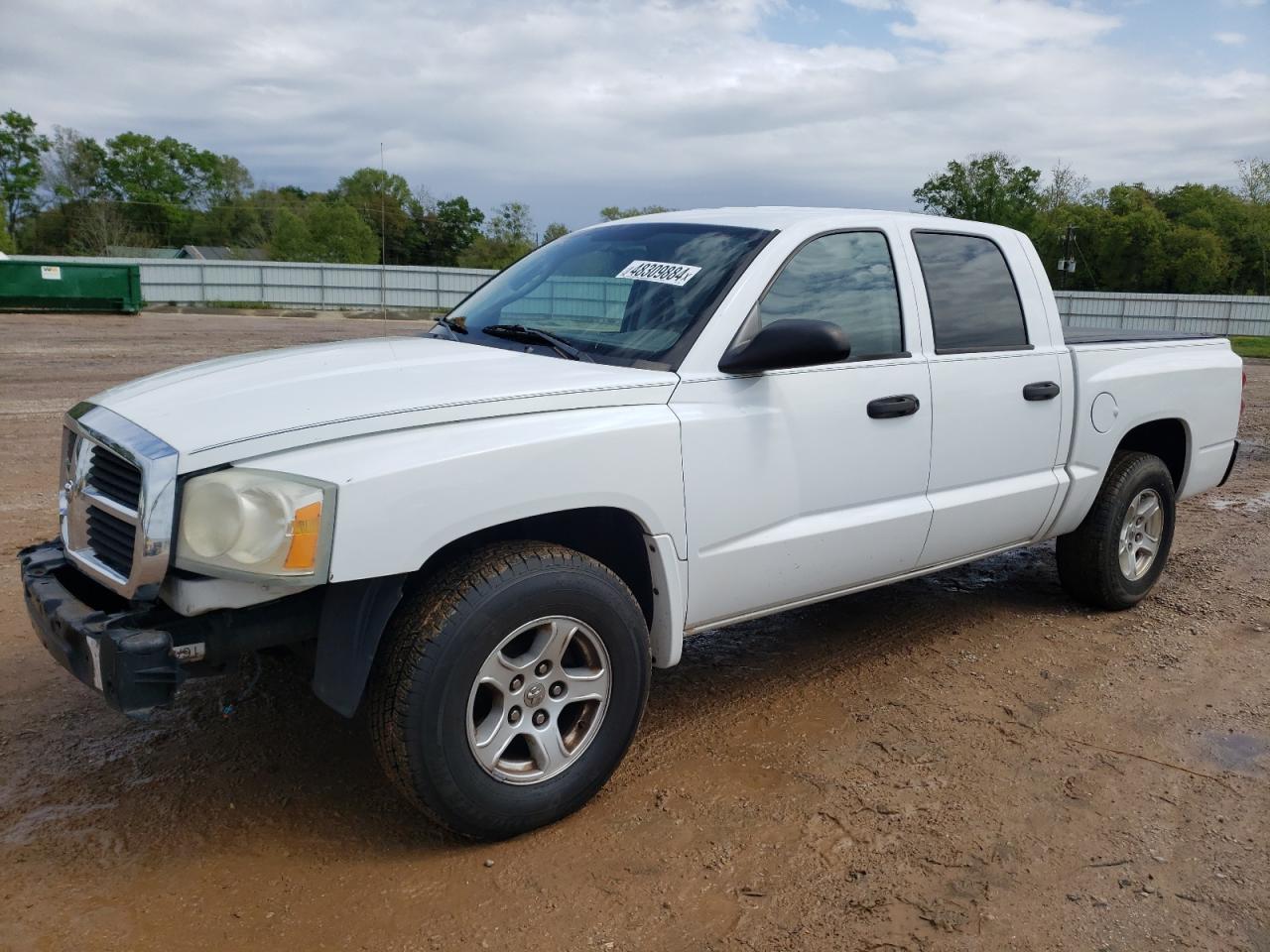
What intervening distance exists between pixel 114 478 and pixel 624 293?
179cm

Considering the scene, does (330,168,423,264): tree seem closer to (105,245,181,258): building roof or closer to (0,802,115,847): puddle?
(105,245,181,258): building roof

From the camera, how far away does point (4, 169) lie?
7319 cm

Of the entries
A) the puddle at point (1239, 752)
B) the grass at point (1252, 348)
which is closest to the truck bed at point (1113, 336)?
the puddle at point (1239, 752)

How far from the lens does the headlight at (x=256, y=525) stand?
8.64 ft

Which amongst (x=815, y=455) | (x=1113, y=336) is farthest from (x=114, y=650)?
(x=1113, y=336)

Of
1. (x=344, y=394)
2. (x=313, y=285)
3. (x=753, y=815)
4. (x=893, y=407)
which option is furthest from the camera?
(x=313, y=285)

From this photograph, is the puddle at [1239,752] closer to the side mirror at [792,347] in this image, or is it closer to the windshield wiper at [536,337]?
the side mirror at [792,347]

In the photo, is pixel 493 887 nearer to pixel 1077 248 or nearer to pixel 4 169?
pixel 1077 248

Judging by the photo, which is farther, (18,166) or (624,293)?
(18,166)

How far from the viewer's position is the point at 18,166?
73.8 meters

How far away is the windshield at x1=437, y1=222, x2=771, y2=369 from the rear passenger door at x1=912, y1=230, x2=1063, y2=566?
0.99m

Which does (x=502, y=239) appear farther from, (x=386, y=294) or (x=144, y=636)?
(x=144, y=636)

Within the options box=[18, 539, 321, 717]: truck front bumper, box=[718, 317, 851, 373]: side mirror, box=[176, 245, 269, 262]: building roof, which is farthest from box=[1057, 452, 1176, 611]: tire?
box=[176, 245, 269, 262]: building roof

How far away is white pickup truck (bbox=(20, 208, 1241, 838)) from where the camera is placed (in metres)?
2.71
